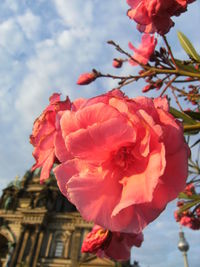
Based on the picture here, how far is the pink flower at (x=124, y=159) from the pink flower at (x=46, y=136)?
0.17 m

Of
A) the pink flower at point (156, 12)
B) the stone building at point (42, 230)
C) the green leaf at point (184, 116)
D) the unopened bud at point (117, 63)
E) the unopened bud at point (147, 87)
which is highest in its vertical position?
the stone building at point (42, 230)

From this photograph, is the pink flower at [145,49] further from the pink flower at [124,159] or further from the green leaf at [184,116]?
the pink flower at [124,159]

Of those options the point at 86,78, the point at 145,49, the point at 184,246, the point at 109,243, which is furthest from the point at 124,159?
the point at 184,246

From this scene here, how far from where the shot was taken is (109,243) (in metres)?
0.99

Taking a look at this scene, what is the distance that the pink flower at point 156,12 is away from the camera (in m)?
0.92

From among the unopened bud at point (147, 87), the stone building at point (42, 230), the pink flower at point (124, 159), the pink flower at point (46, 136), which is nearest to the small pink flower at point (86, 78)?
the unopened bud at point (147, 87)

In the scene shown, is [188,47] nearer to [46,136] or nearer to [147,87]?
[147,87]

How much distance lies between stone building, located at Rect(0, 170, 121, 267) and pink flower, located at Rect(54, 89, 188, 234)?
15966 mm

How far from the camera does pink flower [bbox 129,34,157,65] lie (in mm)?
1392

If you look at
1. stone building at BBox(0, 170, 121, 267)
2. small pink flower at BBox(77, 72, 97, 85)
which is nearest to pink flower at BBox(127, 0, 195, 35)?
small pink flower at BBox(77, 72, 97, 85)

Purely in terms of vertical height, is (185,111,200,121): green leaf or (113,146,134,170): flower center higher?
(185,111,200,121): green leaf

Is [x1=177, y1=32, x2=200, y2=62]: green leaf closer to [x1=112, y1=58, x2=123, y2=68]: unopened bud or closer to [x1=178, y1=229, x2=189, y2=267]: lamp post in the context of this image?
[x1=112, y1=58, x2=123, y2=68]: unopened bud

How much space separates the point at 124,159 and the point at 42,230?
19.1 m

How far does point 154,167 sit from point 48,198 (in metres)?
20.4
